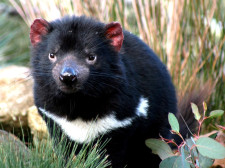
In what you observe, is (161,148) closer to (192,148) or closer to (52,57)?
(192,148)

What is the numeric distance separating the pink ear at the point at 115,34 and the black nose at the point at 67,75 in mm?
493

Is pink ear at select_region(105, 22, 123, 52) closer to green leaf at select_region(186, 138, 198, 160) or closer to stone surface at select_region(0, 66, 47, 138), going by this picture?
green leaf at select_region(186, 138, 198, 160)

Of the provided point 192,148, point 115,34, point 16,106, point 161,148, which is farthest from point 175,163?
point 16,106

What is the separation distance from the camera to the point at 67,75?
9.09 ft

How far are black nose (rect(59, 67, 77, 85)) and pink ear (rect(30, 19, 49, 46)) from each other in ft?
1.72

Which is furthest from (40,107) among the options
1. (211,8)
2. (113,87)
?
Result: (211,8)

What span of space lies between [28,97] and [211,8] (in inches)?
81.6

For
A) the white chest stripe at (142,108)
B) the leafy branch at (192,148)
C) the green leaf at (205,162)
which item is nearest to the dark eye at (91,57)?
the white chest stripe at (142,108)

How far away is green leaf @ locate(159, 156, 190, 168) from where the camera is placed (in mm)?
2795

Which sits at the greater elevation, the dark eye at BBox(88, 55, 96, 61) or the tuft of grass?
the dark eye at BBox(88, 55, 96, 61)

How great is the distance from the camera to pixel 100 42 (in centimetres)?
313

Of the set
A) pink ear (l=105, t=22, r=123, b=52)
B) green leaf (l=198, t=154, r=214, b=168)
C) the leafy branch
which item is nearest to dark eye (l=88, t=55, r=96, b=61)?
pink ear (l=105, t=22, r=123, b=52)

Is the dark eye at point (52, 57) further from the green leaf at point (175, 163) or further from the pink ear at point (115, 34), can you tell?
the green leaf at point (175, 163)

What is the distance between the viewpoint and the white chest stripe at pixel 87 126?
312cm
